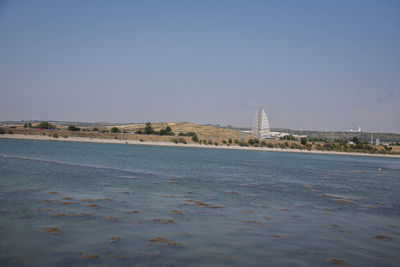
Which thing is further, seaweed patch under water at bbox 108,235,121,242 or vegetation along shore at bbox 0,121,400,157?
vegetation along shore at bbox 0,121,400,157

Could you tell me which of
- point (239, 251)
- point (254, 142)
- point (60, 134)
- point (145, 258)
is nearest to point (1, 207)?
point (145, 258)

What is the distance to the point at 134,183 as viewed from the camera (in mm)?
29688

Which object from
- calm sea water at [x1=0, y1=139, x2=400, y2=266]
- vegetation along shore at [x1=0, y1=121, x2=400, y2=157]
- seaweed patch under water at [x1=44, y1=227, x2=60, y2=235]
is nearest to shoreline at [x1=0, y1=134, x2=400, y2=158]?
vegetation along shore at [x1=0, y1=121, x2=400, y2=157]

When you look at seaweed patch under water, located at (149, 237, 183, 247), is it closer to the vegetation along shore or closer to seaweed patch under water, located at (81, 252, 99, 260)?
seaweed patch under water, located at (81, 252, 99, 260)

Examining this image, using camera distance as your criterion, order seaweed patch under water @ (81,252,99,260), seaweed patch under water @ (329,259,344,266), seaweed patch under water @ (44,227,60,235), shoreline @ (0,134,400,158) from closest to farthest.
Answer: seaweed patch under water @ (81,252,99,260) → seaweed patch under water @ (329,259,344,266) → seaweed patch under water @ (44,227,60,235) → shoreline @ (0,134,400,158)

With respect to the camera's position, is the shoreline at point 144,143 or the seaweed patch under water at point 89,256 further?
the shoreline at point 144,143

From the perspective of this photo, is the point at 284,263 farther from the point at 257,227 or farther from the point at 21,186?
the point at 21,186

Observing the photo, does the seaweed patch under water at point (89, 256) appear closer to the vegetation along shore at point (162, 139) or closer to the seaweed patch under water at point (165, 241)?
the seaweed patch under water at point (165, 241)

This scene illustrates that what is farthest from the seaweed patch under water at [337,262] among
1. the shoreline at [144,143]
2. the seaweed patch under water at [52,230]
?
the shoreline at [144,143]

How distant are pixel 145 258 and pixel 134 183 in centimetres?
1822

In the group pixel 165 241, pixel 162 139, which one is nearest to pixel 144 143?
pixel 162 139

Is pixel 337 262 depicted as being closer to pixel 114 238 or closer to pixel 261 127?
pixel 114 238

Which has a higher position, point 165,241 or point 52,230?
point 52,230

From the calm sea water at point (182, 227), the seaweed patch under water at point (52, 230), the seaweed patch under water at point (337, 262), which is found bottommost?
the seaweed patch under water at point (337, 262)
